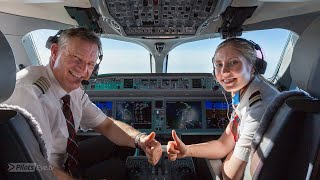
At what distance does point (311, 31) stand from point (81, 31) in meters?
1.16

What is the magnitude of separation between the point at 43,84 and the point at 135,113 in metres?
1.75

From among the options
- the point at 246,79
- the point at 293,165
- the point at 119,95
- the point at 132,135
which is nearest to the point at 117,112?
the point at 119,95

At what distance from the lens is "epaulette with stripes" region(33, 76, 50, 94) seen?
1.50 metres

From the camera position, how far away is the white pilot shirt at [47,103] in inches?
55.1

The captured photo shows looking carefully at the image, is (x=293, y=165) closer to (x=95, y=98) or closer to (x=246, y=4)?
(x=246, y=4)

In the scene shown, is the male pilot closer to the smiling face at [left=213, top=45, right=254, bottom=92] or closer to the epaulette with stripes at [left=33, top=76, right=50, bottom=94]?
the epaulette with stripes at [left=33, top=76, right=50, bottom=94]

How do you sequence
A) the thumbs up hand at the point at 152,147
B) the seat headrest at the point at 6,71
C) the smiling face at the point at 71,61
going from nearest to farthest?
the seat headrest at the point at 6,71, the smiling face at the point at 71,61, the thumbs up hand at the point at 152,147

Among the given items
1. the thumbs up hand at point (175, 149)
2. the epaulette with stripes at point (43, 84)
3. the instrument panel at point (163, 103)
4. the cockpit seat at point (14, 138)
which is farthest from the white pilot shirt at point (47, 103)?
the instrument panel at point (163, 103)

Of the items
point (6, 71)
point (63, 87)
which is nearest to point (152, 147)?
point (63, 87)

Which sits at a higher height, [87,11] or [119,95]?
[87,11]

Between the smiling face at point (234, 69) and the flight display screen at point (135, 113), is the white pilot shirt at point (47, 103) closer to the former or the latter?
the smiling face at point (234, 69)

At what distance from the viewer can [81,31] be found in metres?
1.75

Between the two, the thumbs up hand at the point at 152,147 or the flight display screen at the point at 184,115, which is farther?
the flight display screen at the point at 184,115

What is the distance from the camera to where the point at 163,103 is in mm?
3254
